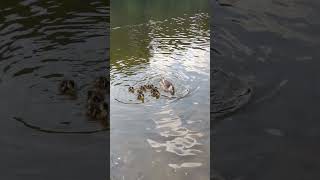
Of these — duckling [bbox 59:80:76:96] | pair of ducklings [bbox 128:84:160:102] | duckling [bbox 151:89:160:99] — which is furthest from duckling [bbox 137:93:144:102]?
duckling [bbox 59:80:76:96]

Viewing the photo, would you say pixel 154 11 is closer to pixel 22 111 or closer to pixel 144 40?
pixel 144 40

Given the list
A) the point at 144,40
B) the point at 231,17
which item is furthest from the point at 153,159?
the point at 231,17

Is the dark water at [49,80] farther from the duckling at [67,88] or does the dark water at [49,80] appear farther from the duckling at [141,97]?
the duckling at [141,97]

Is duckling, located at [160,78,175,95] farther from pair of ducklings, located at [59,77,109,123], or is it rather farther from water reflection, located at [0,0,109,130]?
water reflection, located at [0,0,109,130]

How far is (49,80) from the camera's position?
309 inches

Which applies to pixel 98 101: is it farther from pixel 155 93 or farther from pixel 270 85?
Answer: pixel 270 85

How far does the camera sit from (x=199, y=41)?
370 inches

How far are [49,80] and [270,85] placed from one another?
10.3ft

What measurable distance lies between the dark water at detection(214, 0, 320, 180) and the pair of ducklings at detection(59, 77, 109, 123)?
1.47 meters

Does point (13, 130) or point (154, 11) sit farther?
point (154, 11)

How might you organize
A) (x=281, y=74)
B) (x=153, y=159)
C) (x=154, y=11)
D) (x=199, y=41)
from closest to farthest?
(x=153, y=159), (x=281, y=74), (x=199, y=41), (x=154, y=11)

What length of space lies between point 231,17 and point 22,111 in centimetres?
437

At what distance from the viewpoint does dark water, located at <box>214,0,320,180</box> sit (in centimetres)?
631

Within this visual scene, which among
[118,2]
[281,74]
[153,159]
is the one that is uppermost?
[118,2]
